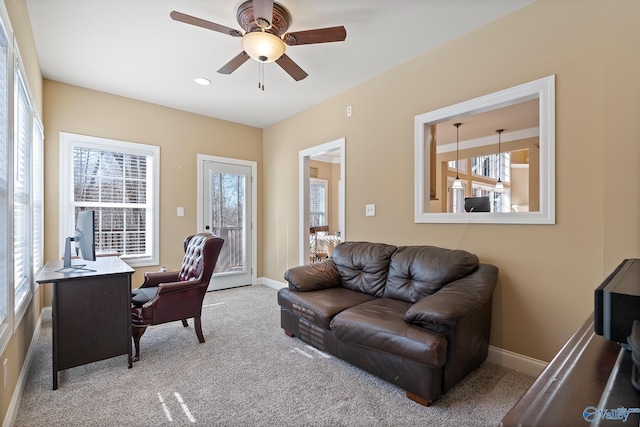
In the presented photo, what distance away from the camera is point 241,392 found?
2.05 m

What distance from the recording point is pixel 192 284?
2.76 metres

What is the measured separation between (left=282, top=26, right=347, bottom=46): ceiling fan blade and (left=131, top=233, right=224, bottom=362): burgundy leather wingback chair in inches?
71.7

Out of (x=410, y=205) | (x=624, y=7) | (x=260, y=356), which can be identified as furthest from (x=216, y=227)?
(x=624, y=7)

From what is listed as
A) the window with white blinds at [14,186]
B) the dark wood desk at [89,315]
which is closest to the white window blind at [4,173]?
the window with white blinds at [14,186]

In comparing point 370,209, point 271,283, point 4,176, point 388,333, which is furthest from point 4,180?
point 271,283

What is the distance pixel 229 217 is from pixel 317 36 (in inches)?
136

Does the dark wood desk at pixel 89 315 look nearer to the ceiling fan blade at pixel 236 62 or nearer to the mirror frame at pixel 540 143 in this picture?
the ceiling fan blade at pixel 236 62

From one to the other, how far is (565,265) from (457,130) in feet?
11.1

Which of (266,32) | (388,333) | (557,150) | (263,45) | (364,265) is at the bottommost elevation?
(388,333)

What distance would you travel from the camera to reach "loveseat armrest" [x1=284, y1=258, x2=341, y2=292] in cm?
290

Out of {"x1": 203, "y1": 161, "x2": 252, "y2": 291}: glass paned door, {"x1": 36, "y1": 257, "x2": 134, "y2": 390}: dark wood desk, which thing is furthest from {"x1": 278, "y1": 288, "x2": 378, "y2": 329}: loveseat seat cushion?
{"x1": 203, "y1": 161, "x2": 252, "y2": 291}: glass paned door

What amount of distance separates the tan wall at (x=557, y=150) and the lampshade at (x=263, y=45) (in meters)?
1.49

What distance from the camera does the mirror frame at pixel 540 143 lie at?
222 centimetres

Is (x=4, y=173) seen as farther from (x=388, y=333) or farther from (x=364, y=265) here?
(x=364, y=265)
